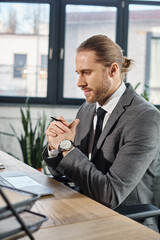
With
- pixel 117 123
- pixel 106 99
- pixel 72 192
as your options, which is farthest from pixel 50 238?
pixel 106 99

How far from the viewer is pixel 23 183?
1296 mm

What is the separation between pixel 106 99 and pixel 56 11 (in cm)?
266

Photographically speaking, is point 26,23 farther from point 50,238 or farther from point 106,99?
point 50,238

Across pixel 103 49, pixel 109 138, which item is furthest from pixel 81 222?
pixel 103 49

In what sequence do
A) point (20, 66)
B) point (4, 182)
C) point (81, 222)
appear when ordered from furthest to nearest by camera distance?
1. point (20, 66)
2. point (4, 182)
3. point (81, 222)

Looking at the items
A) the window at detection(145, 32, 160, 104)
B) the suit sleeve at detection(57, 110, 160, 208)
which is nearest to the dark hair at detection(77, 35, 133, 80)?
the suit sleeve at detection(57, 110, 160, 208)

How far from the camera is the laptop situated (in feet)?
3.97

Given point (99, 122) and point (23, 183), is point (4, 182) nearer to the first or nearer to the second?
point (23, 183)

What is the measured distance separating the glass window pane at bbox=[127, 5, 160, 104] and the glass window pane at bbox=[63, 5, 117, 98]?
0.84 ft

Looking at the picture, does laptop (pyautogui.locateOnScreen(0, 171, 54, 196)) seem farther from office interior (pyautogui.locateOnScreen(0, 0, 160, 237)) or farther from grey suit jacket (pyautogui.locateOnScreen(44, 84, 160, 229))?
office interior (pyautogui.locateOnScreen(0, 0, 160, 237))

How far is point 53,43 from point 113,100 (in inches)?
103

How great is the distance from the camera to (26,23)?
13.8 feet

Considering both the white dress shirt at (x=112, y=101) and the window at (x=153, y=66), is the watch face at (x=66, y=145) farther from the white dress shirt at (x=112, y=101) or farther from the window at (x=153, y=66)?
the window at (x=153, y=66)

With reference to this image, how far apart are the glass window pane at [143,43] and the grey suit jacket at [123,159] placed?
2.66m
